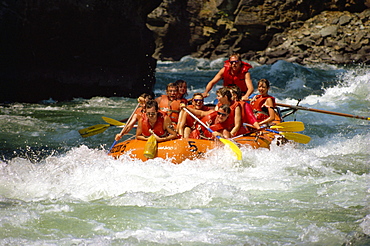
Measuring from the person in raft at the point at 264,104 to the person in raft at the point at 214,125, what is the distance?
1.07 m

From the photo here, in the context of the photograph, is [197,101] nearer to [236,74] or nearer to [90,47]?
[236,74]

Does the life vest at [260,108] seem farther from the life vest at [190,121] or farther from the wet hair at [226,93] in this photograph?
the life vest at [190,121]

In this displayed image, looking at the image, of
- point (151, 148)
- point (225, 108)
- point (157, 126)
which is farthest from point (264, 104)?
point (151, 148)

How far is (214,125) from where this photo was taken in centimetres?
675

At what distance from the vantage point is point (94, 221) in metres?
4.48

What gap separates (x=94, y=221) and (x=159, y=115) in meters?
2.30

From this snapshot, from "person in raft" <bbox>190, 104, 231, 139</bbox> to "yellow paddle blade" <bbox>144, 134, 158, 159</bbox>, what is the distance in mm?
738

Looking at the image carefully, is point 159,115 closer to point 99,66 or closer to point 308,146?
point 308,146

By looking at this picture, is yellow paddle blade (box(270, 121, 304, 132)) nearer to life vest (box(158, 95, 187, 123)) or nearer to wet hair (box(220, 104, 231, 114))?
wet hair (box(220, 104, 231, 114))

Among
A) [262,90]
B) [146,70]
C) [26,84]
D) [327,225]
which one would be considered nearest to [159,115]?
[262,90]

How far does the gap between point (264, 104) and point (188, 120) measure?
5.08 feet

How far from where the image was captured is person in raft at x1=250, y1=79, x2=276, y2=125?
7629 millimetres

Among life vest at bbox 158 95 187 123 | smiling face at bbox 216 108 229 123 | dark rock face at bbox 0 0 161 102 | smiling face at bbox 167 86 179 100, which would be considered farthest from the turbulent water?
dark rock face at bbox 0 0 161 102

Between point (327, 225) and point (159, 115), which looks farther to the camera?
point (159, 115)
